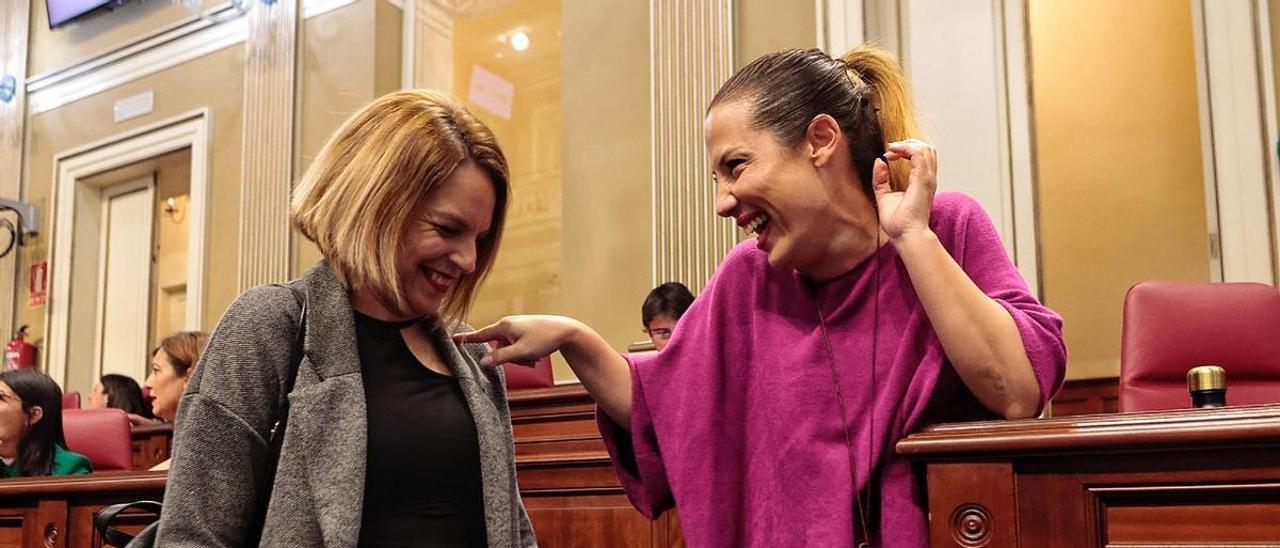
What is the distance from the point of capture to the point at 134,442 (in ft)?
16.7

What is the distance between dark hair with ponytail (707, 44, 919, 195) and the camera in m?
1.40

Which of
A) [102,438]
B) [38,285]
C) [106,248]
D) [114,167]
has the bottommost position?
[102,438]

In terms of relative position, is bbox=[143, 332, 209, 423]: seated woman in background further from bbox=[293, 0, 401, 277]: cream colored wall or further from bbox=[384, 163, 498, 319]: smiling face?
bbox=[384, 163, 498, 319]: smiling face

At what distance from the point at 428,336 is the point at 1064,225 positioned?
490cm

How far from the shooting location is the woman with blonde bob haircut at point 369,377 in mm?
1240

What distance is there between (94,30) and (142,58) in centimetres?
53

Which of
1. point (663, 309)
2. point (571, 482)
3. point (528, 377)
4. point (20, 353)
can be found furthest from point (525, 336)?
point (20, 353)

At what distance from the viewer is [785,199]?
1.37m

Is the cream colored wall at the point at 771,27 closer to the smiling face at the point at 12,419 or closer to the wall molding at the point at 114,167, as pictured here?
the smiling face at the point at 12,419

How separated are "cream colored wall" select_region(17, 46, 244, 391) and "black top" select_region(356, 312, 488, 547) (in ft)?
17.9

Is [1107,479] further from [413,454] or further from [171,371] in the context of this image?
[171,371]

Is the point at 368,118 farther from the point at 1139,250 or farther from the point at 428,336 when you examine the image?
the point at 1139,250

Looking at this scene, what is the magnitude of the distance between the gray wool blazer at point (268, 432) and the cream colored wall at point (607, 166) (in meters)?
3.81

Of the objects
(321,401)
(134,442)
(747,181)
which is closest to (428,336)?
(321,401)
